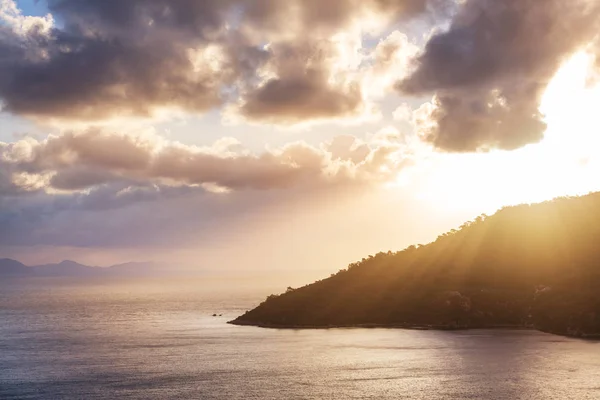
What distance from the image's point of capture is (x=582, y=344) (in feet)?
650

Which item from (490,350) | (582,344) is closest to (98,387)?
(490,350)

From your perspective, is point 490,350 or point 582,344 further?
point 582,344

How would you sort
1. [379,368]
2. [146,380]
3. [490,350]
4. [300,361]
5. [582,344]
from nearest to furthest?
[146,380]
[379,368]
[300,361]
[490,350]
[582,344]

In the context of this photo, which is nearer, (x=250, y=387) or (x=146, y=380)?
(x=250, y=387)

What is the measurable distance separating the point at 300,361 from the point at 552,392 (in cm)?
6447

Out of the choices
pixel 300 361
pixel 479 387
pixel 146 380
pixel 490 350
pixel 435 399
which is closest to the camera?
pixel 435 399

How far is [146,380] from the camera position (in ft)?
475

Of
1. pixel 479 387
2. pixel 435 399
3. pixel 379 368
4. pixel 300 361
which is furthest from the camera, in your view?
pixel 300 361

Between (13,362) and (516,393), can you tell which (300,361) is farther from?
(13,362)

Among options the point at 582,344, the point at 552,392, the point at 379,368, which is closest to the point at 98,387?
the point at 379,368

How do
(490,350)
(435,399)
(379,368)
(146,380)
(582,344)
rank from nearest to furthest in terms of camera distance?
1. (435,399)
2. (146,380)
3. (379,368)
4. (490,350)
5. (582,344)

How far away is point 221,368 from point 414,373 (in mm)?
45974

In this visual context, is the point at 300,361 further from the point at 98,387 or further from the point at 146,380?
the point at 98,387

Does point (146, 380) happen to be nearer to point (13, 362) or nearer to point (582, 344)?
point (13, 362)
